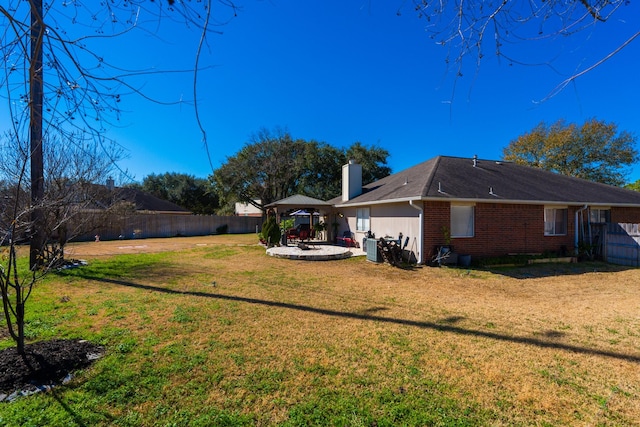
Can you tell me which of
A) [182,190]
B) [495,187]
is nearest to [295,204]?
[495,187]

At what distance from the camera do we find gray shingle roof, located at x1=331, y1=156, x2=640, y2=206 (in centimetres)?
1125

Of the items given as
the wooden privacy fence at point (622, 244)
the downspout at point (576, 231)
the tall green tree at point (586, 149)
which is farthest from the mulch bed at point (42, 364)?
the tall green tree at point (586, 149)

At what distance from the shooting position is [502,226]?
38.2 feet

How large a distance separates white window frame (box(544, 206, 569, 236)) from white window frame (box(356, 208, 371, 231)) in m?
7.53

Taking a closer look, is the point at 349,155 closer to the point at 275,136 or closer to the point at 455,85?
the point at 275,136

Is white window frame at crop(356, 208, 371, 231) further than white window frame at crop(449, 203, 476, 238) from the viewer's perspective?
Yes

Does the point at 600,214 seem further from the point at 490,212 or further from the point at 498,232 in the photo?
the point at 490,212

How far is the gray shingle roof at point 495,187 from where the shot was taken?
11.3 meters

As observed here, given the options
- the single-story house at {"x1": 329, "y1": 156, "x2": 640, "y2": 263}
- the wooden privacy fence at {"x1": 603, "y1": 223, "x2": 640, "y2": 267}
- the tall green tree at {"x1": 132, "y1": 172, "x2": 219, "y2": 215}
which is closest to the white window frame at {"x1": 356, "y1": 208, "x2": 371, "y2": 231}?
the single-story house at {"x1": 329, "y1": 156, "x2": 640, "y2": 263}

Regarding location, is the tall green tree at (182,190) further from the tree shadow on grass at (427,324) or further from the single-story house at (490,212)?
the tree shadow on grass at (427,324)

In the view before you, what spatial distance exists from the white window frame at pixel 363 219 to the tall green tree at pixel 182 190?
31560 millimetres

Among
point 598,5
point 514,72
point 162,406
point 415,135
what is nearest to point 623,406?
point 514,72

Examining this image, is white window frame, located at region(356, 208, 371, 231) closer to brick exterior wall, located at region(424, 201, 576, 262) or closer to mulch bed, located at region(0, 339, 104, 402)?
brick exterior wall, located at region(424, 201, 576, 262)

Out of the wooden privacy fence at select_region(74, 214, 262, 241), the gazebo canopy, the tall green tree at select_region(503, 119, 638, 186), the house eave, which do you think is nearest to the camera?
the house eave
